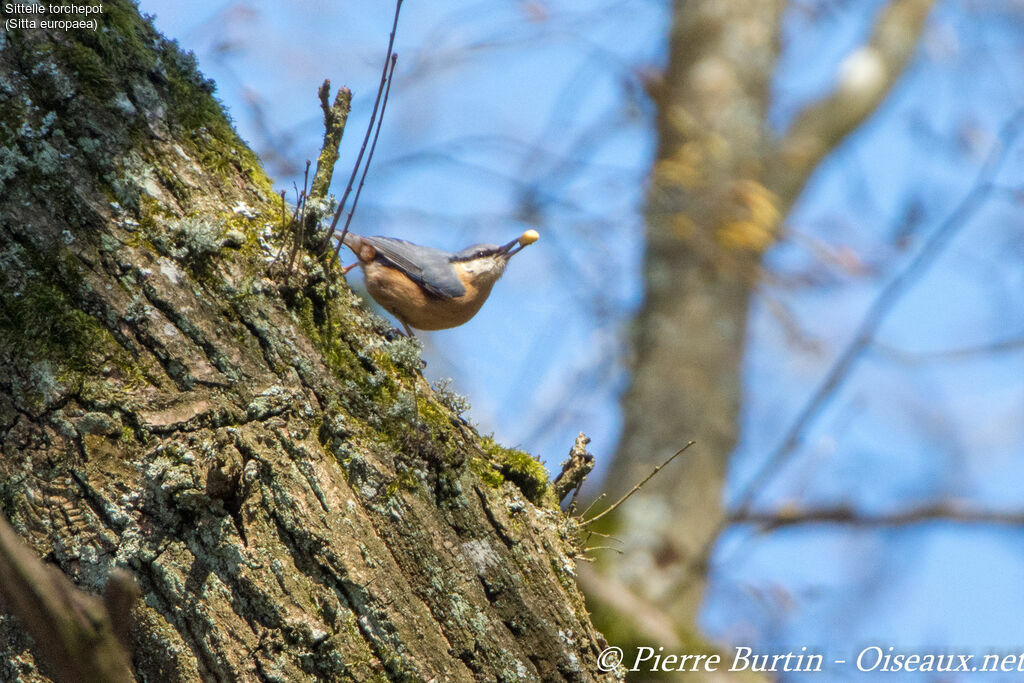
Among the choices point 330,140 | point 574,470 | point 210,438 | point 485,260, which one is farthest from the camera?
point 485,260

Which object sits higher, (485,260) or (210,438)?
(485,260)

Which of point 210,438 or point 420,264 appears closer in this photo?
point 210,438

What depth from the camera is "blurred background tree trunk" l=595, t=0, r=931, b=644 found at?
16.2ft

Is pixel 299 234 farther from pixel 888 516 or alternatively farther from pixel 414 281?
pixel 888 516

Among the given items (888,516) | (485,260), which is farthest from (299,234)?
(888,516)

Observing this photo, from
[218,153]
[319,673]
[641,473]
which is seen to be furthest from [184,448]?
[641,473]

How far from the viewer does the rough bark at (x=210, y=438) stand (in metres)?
1.42

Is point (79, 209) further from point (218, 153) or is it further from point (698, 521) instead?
point (698, 521)

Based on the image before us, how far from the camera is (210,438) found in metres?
1.47

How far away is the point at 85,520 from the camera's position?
4.66 ft

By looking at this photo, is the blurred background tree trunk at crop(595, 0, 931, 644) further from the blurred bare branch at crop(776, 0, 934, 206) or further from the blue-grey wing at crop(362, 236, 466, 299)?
the blue-grey wing at crop(362, 236, 466, 299)

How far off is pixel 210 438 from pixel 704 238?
4.18 m

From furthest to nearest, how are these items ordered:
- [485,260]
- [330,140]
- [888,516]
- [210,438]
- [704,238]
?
A: [888,516], [704,238], [485,260], [330,140], [210,438]

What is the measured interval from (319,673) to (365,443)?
42cm
